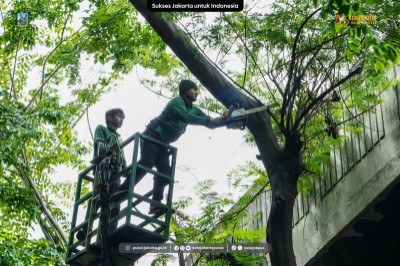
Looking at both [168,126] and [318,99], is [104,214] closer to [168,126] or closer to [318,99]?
[168,126]

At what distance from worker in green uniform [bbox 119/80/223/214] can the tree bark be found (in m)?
0.33

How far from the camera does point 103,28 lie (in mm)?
12266

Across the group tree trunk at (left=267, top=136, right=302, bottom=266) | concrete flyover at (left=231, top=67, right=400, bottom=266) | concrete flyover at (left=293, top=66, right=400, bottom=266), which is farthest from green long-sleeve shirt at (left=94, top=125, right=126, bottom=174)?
concrete flyover at (left=293, top=66, right=400, bottom=266)

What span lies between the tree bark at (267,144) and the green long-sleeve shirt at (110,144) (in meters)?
1.16

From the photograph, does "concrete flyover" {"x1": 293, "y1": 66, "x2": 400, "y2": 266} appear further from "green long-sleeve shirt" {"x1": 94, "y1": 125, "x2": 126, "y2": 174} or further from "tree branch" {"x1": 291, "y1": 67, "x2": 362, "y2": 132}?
"green long-sleeve shirt" {"x1": 94, "y1": 125, "x2": 126, "y2": 174}

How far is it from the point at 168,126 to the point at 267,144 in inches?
46.5

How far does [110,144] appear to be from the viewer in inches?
356

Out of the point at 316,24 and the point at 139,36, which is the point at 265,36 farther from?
the point at 139,36

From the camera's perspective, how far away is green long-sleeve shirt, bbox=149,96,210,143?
905 cm

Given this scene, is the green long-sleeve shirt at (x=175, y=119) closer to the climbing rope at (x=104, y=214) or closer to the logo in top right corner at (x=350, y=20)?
the climbing rope at (x=104, y=214)

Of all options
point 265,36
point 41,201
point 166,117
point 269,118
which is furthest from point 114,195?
point 41,201

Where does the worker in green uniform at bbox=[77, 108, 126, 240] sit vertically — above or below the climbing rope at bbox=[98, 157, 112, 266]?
above

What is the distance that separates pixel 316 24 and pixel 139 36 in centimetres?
340

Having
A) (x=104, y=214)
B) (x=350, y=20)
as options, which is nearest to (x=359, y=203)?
(x=350, y=20)
